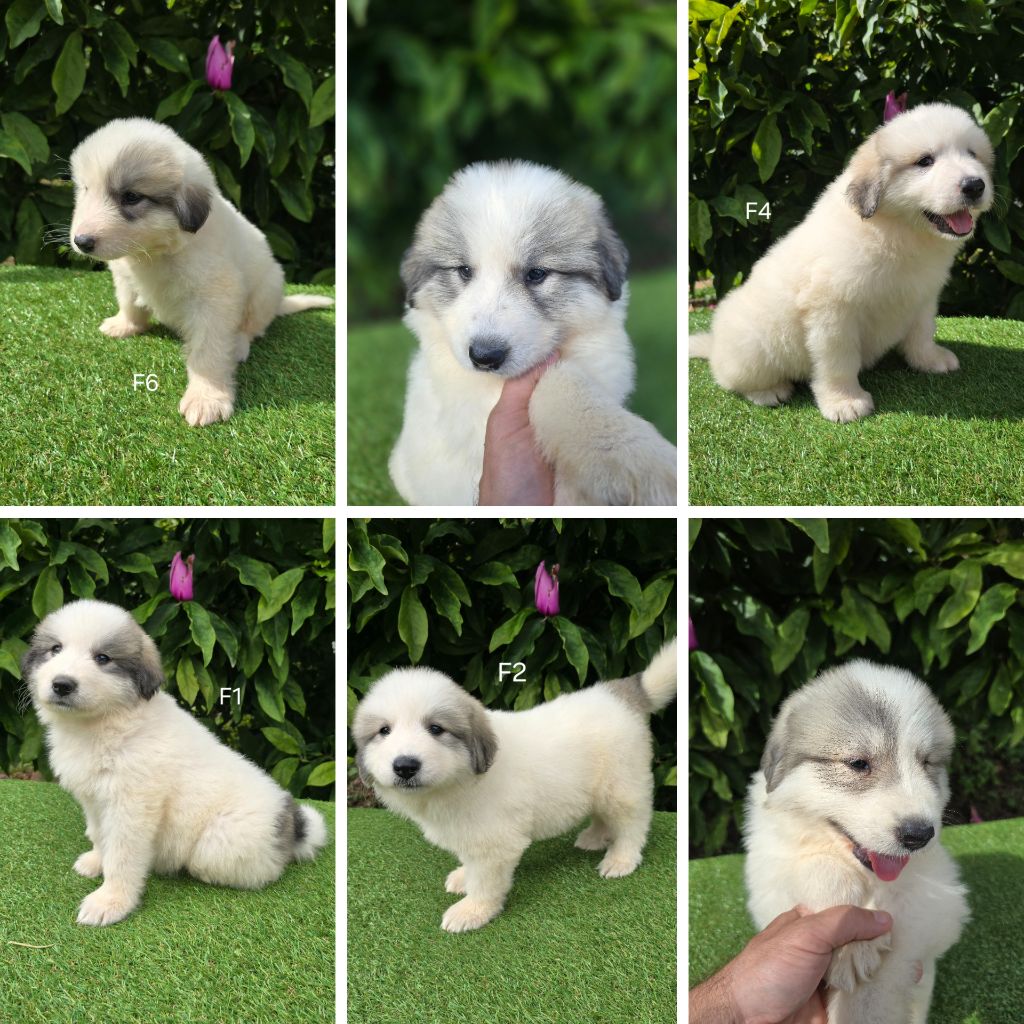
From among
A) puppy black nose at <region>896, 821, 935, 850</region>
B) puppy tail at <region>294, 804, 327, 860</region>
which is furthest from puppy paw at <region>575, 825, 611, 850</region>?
puppy black nose at <region>896, 821, 935, 850</region>

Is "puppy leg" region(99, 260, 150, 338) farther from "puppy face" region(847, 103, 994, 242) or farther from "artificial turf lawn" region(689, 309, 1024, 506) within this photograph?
"puppy face" region(847, 103, 994, 242)

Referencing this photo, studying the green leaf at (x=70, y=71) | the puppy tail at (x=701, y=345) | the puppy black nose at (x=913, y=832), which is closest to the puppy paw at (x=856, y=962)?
the puppy black nose at (x=913, y=832)

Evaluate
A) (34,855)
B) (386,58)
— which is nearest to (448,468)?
(386,58)

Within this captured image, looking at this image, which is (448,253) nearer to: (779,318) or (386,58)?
(386,58)

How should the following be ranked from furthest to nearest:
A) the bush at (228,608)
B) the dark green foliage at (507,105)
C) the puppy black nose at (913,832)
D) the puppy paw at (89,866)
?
the bush at (228,608)
the puppy paw at (89,866)
the dark green foliage at (507,105)
the puppy black nose at (913,832)

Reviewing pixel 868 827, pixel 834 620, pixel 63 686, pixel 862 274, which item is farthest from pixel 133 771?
pixel 862 274

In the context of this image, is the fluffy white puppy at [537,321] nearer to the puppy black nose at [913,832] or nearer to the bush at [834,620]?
the bush at [834,620]
